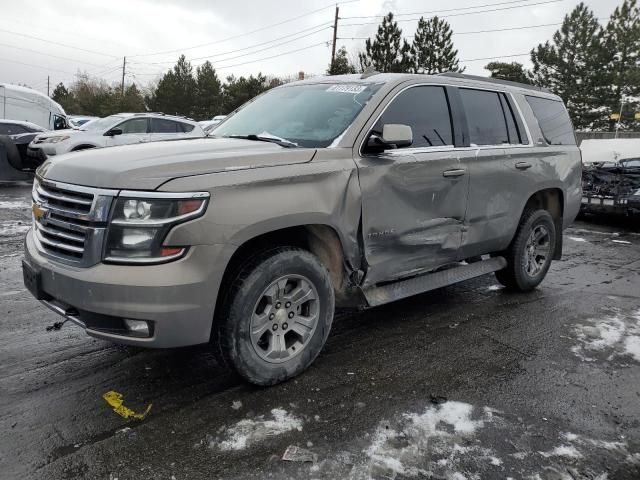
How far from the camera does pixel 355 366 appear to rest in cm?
365

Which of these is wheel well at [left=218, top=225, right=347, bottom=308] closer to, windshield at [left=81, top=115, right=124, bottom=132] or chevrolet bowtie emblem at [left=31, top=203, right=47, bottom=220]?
chevrolet bowtie emblem at [left=31, top=203, right=47, bottom=220]

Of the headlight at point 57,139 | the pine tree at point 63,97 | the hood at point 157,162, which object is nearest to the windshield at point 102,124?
the headlight at point 57,139

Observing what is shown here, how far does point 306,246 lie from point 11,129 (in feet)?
42.7

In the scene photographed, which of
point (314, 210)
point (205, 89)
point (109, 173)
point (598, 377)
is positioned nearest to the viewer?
point (109, 173)

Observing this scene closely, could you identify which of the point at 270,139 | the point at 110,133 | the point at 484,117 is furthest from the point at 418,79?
the point at 110,133

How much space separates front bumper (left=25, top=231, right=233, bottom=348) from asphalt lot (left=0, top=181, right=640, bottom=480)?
0.52 meters

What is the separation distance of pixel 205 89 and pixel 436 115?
51190mm

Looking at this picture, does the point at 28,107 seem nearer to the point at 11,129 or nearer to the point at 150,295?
the point at 11,129

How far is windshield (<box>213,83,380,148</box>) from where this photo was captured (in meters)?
3.66

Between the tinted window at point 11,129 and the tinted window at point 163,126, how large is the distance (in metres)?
3.61

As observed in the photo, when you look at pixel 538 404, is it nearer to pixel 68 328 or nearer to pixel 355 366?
pixel 355 366

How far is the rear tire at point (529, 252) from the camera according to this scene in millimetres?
5168

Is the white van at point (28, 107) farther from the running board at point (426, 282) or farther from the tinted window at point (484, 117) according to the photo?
the running board at point (426, 282)

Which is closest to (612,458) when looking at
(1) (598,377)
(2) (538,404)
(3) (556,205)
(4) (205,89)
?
(2) (538,404)
